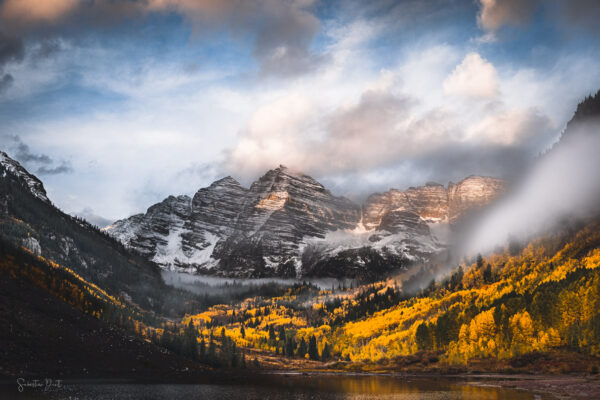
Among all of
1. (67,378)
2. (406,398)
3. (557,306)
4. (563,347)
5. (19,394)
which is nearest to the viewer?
(19,394)

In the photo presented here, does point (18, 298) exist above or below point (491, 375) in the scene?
above

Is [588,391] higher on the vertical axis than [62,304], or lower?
lower

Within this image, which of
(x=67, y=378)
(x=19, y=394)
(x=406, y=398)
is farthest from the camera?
(x=67, y=378)

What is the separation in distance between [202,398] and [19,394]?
38411mm

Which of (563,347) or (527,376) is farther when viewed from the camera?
(563,347)

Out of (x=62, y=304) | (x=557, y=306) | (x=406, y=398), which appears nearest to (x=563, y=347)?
(x=557, y=306)

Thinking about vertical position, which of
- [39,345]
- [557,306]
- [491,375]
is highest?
[557,306]

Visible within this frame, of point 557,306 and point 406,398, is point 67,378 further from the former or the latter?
point 557,306

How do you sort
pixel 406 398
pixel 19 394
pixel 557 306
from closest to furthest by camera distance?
pixel 19 394
pixel 406 398
pixel 557 306

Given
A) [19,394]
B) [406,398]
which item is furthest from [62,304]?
[406,398]

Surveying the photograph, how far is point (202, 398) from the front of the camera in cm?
10906

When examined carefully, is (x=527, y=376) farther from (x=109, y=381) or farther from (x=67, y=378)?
(x=67, y=378)

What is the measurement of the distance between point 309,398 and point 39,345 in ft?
286

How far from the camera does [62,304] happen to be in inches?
6939
